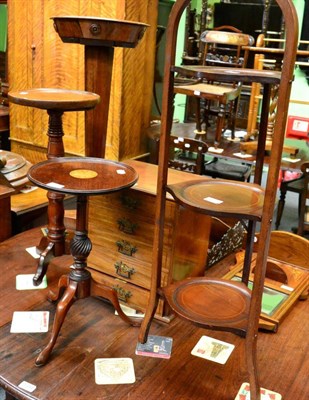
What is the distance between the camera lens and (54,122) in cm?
211

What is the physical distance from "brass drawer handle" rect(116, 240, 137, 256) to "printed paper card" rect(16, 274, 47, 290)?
17.5 inches

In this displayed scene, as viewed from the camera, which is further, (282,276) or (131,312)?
(282,276)

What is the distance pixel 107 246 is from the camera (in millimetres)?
2217

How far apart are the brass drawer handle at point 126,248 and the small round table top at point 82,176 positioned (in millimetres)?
384

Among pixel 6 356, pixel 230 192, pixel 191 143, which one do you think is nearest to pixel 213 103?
pixel 191 143

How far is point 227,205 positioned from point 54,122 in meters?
0.90

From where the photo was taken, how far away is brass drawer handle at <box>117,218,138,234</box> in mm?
2102

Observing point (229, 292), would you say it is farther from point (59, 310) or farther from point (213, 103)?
point (213, 103)

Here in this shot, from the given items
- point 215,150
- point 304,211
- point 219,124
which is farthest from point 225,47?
point 304,211

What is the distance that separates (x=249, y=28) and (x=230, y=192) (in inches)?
157

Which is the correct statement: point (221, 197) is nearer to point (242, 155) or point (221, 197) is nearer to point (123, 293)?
point (123, 293)

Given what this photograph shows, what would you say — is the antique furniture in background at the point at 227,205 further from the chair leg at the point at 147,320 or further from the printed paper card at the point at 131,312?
the printed paper card at the point at 131,312

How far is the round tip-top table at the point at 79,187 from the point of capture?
166cm

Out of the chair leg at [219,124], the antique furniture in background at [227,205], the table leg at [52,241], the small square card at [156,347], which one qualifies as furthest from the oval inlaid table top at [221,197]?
the chair leg at [219,124]
